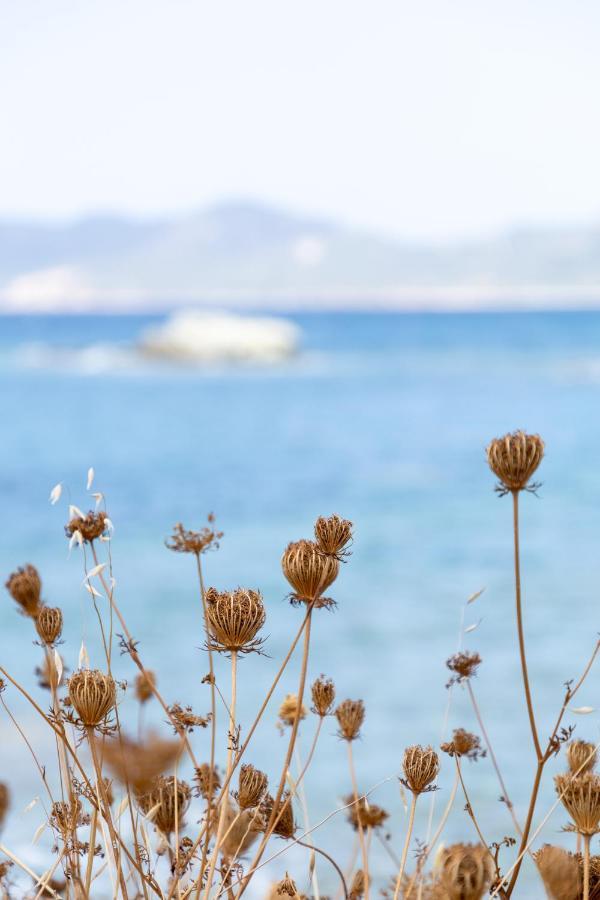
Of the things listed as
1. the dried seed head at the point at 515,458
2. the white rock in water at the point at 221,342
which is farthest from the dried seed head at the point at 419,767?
the white rock in water at the point at 221,342

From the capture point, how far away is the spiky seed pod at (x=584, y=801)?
93cm

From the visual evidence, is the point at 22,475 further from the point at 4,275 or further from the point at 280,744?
the point at 4,275

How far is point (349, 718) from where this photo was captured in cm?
138

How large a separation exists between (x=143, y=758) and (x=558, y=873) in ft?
1.10

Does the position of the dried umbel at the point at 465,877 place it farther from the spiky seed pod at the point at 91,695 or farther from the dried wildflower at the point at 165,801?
the dried wildflower at the point at 165,801

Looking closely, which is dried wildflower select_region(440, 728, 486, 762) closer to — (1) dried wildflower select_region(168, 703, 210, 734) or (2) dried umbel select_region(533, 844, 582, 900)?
(1) dried wildflower select_region(168, 703, 210, 734)

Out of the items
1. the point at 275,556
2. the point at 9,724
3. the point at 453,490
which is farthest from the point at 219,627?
the point at 453,490

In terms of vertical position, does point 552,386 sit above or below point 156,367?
below

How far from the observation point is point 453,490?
12.3m

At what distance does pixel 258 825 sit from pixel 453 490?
445 inches

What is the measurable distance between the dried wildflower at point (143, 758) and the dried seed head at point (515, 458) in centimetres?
44

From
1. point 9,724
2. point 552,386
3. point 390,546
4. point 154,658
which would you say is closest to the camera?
point 9,724

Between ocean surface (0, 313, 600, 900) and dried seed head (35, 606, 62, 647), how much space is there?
0.11 metres

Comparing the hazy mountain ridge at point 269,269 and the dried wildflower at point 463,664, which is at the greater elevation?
the hazy mountain ridge at point 269,269
